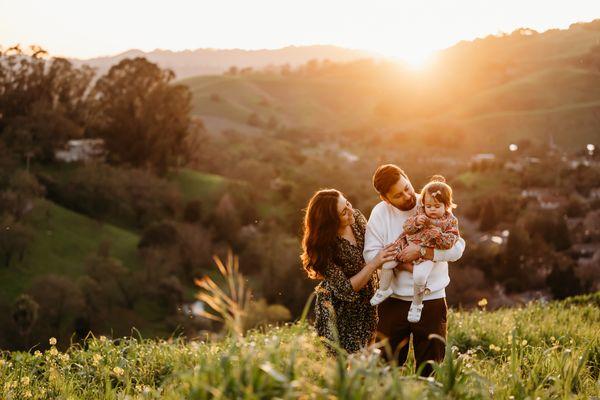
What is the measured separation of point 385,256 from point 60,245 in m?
37.2

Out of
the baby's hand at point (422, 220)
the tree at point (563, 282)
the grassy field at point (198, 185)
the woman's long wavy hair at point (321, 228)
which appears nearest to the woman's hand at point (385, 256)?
the baby's hand at point (422, 220)

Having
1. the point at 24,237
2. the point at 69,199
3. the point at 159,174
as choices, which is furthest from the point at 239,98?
the point at 24,237

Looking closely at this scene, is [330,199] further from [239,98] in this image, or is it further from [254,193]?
[239,98]

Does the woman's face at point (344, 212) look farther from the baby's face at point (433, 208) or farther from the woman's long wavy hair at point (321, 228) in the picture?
the baby's face at point (433, 208)

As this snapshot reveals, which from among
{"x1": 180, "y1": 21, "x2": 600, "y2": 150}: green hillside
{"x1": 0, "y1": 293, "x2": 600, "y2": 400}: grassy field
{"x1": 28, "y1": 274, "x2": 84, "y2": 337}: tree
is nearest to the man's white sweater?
{"x1": 0, "y1": 293, "x2": 600, "y2": 400}: grassy field

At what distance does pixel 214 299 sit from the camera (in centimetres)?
312

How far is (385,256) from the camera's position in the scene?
4473 mm

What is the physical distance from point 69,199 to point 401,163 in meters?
38.7

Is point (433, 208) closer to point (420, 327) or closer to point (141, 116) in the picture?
point (420, 327)

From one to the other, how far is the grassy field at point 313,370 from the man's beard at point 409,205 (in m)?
0.94

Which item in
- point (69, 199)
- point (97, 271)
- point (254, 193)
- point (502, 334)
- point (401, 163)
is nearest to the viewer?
point (502, 334)

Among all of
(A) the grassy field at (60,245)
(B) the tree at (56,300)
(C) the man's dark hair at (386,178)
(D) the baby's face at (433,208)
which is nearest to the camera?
(D) the baby's face at (433,208)

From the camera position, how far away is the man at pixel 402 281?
455 cm

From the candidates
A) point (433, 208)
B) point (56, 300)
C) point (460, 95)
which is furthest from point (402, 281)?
point (460, 95)
